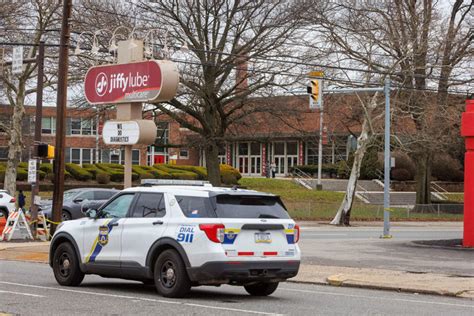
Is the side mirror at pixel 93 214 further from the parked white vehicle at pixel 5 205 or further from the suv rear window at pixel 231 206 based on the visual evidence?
the parked white vehicle at pixel 5 205

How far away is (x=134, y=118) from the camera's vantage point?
21.7 meters

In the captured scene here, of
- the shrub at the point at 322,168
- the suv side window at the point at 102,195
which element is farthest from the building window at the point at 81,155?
the suv side window at the point at 102,195

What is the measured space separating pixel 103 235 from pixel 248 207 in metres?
2.72

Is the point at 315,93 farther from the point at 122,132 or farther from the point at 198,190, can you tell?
the point at 198,190

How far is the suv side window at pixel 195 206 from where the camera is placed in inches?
504

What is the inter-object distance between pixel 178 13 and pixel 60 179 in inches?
672

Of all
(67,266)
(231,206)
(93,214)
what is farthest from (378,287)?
(67,266)

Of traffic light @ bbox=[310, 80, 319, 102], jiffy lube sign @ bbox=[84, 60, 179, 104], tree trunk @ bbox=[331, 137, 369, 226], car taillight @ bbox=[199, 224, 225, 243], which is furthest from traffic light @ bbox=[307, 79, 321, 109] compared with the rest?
car taillight @ bbox=[199, 224, 225, 243]

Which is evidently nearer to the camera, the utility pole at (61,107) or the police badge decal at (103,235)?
the police badge decal at (103,235)

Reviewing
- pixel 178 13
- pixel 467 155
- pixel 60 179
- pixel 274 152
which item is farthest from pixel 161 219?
pixel 274 152

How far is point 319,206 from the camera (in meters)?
53.3

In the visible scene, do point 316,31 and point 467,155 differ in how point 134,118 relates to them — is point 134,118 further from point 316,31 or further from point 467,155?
point 316,31

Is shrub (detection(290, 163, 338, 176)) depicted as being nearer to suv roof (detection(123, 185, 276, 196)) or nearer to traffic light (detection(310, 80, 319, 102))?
traffic light (detection(310, 80, 319, 102))

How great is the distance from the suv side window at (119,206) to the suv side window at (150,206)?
0.24 meters
